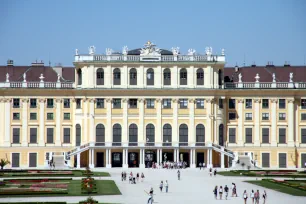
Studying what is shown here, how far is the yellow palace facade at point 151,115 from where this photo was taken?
109 meters

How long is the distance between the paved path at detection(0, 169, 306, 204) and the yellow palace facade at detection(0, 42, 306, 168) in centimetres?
1030

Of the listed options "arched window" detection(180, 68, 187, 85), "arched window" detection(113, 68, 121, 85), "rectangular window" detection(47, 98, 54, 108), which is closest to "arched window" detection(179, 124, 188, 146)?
"arched window" detection(180, 68, 187, 85)

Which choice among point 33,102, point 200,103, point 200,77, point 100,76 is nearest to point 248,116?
point 200,103

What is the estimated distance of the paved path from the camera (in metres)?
67.9

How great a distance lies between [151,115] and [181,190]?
33.5 metres

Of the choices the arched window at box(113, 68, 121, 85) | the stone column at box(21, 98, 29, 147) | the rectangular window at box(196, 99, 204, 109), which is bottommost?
the stone column at box(21, 98, 29, 147)

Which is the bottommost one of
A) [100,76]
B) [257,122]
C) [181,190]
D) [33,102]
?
[181,190]

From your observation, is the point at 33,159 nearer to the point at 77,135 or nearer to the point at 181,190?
the point at 77,135

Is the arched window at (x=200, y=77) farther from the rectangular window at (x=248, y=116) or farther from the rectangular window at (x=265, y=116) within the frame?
the rectangular window at (x=265, y=116)

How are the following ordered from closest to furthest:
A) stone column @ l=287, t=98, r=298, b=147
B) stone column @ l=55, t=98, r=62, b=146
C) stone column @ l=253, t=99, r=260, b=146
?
stone column @ l=55, t=98, r=62, b=146, stone column @ l=287, t=98, r=298, b=147, stone column @ l=253, t=99, r=260, b=146

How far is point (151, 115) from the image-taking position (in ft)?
361

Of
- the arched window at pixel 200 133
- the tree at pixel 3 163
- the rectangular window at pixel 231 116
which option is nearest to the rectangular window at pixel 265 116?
the rectangular window at pixel 231 116

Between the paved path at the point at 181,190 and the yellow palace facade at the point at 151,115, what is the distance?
10296mm

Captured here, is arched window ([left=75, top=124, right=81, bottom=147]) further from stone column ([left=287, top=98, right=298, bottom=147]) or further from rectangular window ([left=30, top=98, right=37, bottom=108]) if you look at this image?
stone column ([left=287, top=98, right=298, bottom=147])
